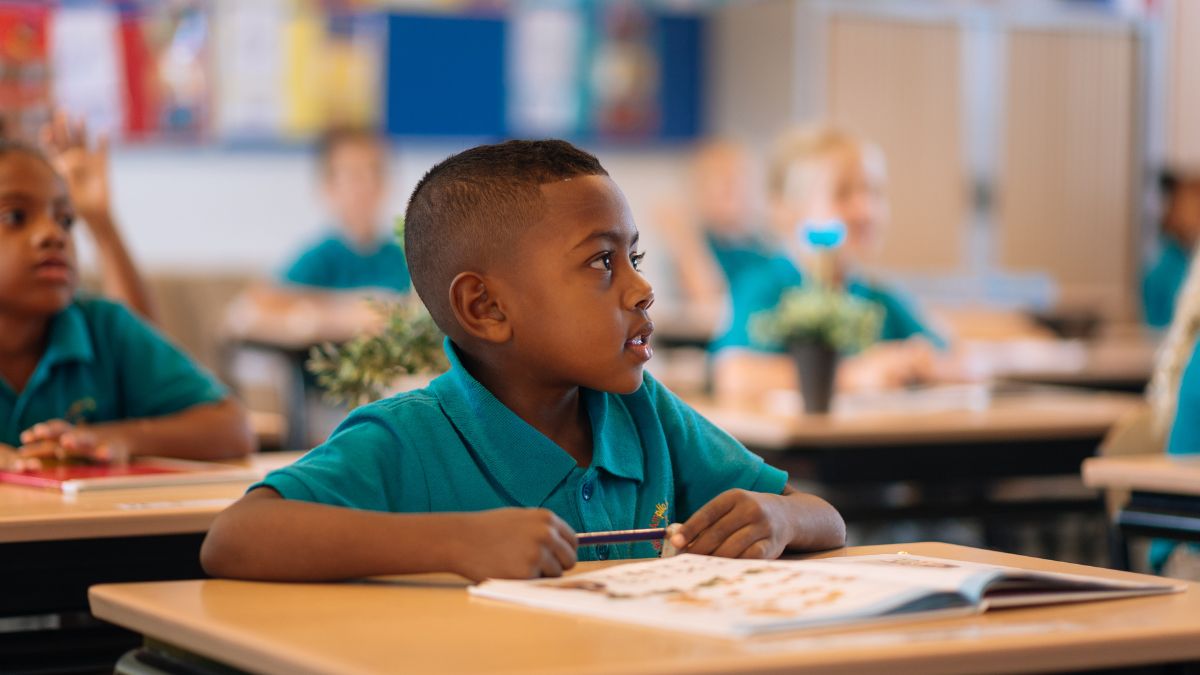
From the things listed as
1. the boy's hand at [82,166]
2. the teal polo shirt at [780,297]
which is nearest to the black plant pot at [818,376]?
the teal polo shirt at [780,297]

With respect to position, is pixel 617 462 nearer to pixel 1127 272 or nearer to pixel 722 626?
pixel 722 626

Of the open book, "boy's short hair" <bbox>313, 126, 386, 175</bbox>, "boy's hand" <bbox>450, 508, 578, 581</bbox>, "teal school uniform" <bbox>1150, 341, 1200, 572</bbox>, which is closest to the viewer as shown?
the open book

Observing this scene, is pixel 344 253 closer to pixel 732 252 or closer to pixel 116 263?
pixel 732 252

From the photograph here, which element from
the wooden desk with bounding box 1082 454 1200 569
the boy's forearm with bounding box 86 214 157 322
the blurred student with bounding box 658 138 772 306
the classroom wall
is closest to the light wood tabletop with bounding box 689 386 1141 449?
the wooden desk with bounding box 1082 454 1200 569

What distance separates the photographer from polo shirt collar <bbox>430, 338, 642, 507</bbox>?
63.3 inches

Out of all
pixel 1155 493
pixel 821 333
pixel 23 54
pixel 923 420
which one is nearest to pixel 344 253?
pixel 23 54

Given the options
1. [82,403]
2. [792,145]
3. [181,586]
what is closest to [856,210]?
[792,145]

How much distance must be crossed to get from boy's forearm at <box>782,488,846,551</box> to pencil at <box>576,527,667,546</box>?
13 centimetres

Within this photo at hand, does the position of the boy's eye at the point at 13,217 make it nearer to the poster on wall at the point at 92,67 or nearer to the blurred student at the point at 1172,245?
the poster on wall at the point at 92,67

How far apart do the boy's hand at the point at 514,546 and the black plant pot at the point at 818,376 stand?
7.29 ft

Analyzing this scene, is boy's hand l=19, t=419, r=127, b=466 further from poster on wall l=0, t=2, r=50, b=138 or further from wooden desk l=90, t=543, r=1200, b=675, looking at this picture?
poster on wall l=0, t=2, r=50, b=138

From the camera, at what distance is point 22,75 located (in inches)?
279

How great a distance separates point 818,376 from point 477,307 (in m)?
1.96

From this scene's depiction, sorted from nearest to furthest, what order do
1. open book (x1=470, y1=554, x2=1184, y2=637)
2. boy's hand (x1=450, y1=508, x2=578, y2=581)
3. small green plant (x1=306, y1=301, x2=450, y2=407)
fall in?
open book (x1=470, y1=554, x2=1184, y2=637), boy's hand (x1=450, y1=508, x2=578, y2=581), small green plant (x1=306, y1=301, x2=450, y2=407)
